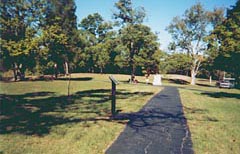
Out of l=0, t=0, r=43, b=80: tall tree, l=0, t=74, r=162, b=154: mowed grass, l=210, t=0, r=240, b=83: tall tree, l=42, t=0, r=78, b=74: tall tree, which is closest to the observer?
l=0, t=74, r=162, b=154: mowed grass

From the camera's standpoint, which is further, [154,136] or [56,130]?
[56,130]

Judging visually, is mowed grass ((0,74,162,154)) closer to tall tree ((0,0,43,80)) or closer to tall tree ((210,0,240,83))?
tall tree ((210,0,240,83))

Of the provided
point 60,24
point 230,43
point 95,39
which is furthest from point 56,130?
point 95,39

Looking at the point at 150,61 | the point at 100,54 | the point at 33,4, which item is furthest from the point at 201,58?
the point at 33,4

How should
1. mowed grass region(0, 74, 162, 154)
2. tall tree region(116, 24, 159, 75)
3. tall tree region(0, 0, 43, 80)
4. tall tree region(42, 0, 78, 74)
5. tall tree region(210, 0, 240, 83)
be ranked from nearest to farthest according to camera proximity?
mowed grass region(0, 74, 162, 154) < tall tree region(210, 0, 240, 83) < tall tree region(0, 0, 43, 80) < tall tree region(42, 0, 78, 74) < tall tree region(116, 24, 159, 75)

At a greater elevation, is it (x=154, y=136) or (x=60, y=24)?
(x=60, y=24)

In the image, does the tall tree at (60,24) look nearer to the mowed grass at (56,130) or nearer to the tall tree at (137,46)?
the tall tree at (137,46)

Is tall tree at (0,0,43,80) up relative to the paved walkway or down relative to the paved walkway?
up

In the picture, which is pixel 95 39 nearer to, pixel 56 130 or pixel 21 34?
pixel 21 34

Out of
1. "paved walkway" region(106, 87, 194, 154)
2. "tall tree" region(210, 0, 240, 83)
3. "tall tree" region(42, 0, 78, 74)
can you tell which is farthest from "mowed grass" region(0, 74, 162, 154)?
Result: "tall tree" region(42, 0, 78, 74)

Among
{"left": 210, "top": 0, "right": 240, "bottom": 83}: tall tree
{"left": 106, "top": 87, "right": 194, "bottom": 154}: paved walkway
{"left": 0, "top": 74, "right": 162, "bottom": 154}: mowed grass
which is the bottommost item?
{"left": 106, "top": 87, "right": 194, "bottom": 154}: paved walkway

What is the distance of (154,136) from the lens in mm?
9609

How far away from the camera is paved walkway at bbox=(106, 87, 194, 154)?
802cm

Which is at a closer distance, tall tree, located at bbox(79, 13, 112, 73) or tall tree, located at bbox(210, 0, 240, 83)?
tall tree, located at bbox(210, 0, 240, 83)
